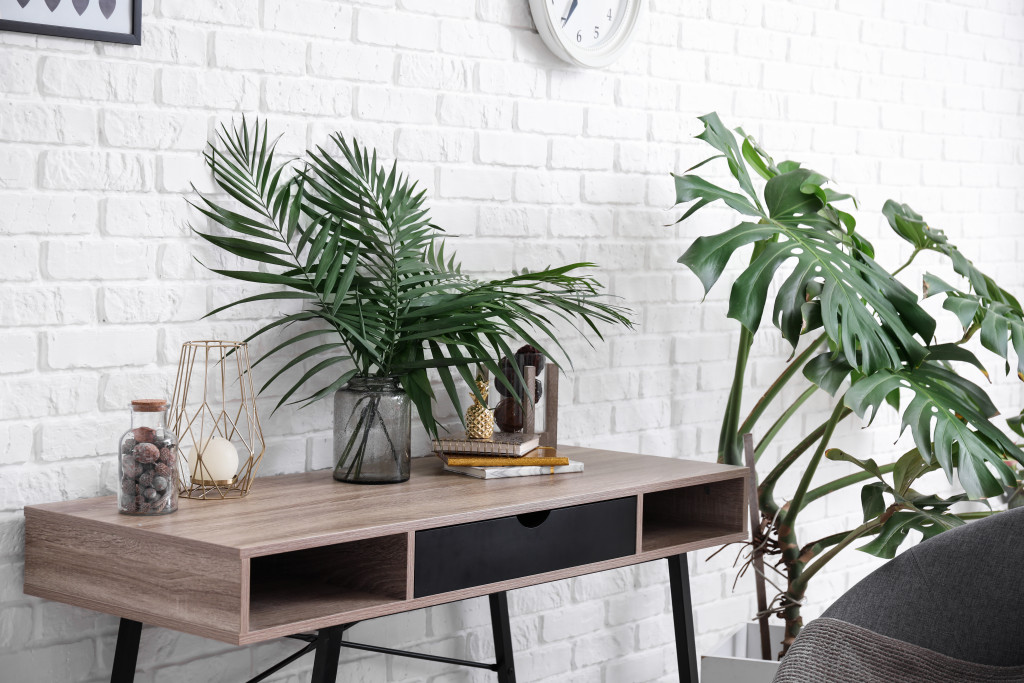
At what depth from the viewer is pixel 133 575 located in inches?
58.9

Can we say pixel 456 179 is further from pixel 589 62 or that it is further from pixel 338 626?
pixel 338 626

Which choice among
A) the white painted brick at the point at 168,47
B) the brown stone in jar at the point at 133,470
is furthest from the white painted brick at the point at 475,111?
the brown stone in jar at the point at 133,470

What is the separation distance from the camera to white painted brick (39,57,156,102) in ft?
5.58

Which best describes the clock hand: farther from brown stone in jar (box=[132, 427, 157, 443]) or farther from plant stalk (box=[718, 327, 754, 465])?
brown stone in jar (box=[132, 427, 157, 443])

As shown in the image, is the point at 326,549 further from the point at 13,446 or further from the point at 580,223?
the point at 580,223

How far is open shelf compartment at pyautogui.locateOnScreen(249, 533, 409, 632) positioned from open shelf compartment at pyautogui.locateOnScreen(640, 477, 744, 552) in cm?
58

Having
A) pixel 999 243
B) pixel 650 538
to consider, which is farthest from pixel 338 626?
pixel 999 243

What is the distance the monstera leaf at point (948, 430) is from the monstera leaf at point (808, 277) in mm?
40

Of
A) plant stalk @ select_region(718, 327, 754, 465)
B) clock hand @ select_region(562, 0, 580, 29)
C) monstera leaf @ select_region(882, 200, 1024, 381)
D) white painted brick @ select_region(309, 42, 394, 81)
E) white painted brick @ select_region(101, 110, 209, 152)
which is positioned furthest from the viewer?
plant stalk @ select_region(718, 327, 754, 465)

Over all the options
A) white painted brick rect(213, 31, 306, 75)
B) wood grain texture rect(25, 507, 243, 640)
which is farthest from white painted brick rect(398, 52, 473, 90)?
wood grain texture rect(25, 507, 243, 640)

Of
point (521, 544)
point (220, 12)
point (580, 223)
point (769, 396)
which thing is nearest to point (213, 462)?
point (521, 544)

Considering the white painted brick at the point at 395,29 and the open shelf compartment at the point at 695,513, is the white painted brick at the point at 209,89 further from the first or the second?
the open shelf compartment at the point at 695,513

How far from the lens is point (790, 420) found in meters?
2.97

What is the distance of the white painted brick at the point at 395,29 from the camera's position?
2083 mm
